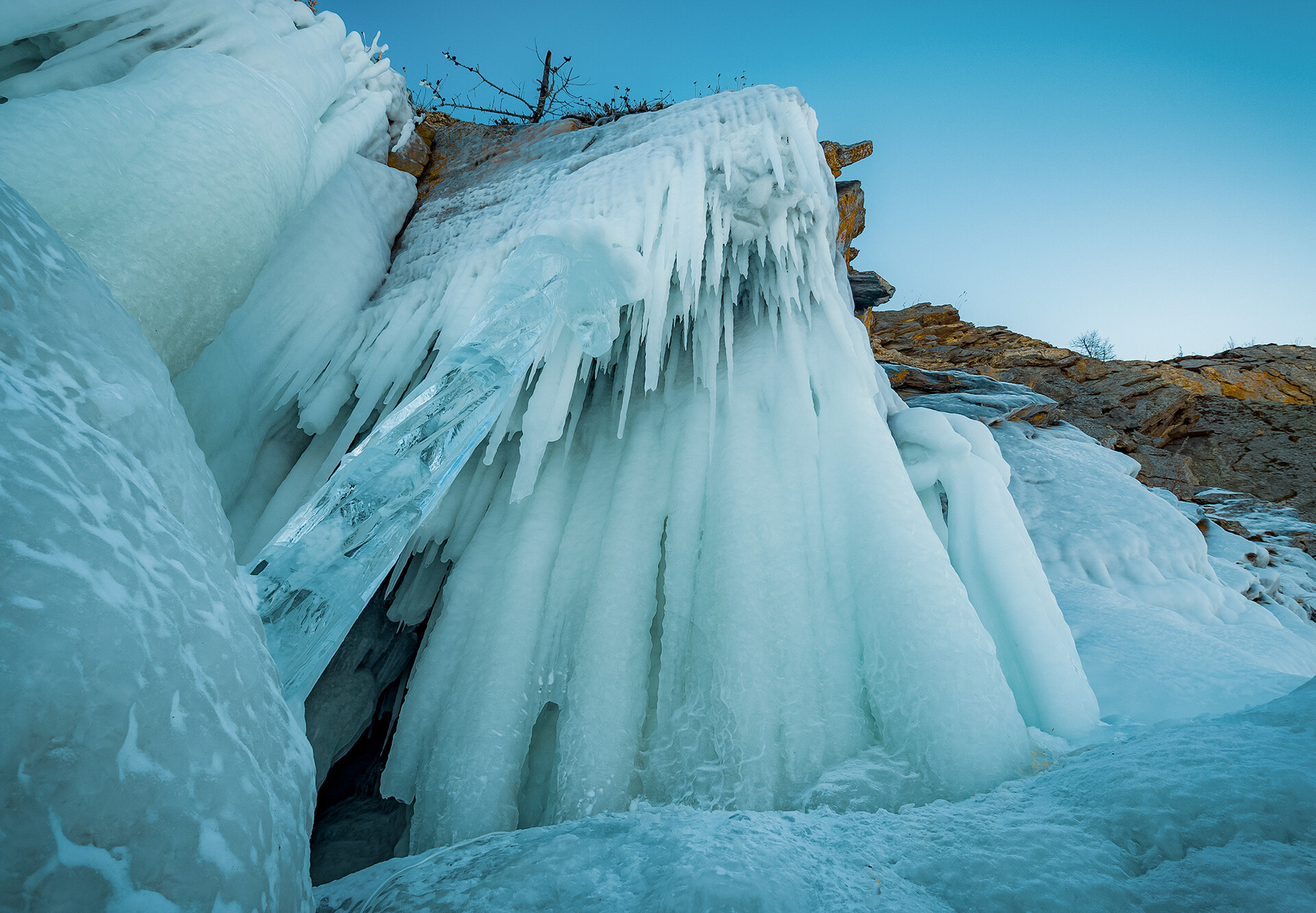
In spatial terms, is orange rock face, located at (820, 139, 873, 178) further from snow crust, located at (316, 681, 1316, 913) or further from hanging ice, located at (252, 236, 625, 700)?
snow crust, located at (316, 681, 1316, 913)

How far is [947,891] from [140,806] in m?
1.23

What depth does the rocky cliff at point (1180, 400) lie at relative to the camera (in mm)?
7645

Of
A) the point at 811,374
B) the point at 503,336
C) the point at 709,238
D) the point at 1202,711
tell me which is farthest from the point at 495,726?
the point at 1202,711

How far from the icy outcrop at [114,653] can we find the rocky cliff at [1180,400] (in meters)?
6.93

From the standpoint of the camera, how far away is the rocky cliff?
7.64 metres

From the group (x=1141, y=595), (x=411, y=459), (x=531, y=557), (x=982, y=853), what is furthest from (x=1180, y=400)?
(x=411, y=459)

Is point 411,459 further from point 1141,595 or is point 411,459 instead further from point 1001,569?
point 1141,595

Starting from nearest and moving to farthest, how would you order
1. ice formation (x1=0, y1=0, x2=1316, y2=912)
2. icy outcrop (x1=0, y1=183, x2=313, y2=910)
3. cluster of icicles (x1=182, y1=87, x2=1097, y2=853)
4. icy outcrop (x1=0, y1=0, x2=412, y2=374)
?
icy outcrop (x1=0, y1=183, x2=313, y2=910), ice formation (x1=0, y1=0, x2=1316, y2=912), cluster of icicles (x1=182, y1=87, x2=1097, y2=853), icy outcrop (x1=0, y1=0, x2=412, y2=374)

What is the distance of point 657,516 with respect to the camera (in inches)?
116

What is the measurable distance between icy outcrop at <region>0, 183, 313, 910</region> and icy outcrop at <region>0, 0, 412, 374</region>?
152cm

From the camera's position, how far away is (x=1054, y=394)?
860cm

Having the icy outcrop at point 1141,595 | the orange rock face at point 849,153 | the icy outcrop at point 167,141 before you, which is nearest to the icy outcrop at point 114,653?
the icy outcrop at point 167,141

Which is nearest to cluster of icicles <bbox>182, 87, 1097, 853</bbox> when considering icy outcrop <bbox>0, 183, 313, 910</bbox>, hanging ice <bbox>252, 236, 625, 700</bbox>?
hanging ice <bbox>252, 236, 625, 700</bbox>

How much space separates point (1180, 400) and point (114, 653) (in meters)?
11.5
